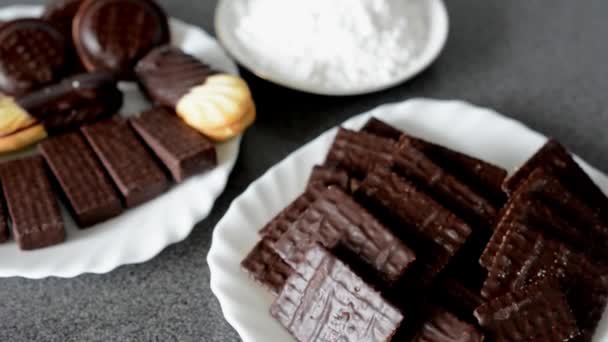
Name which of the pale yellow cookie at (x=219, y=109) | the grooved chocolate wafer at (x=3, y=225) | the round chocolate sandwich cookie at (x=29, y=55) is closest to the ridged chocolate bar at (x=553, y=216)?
the pale yellow cookie at (x=219, y=109)

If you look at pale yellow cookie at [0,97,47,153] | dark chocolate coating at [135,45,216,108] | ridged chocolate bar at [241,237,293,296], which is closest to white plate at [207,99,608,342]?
ridged chocolate bar at [241,237,293,296]

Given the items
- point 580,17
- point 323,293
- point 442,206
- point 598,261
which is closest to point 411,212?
point 442,206

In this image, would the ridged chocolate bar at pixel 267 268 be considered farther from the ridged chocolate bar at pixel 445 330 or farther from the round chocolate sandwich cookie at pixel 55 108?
the round chocolate sandwich cookie at pixel 55 108

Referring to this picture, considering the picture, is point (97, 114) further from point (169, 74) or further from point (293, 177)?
point (293, 177)

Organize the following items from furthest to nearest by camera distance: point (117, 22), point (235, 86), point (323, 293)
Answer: point (117, 22) → point (235, 86) → point (323, 293)

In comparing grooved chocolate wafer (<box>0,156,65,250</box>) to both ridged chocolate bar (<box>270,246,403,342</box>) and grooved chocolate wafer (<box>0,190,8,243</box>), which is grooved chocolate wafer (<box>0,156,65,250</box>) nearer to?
grooved chocolate wafer (<box>0,190,8,243</box>)

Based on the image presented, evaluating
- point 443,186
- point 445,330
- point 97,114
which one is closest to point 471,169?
point 443,186

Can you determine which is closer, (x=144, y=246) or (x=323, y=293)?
(x=323, y=293)

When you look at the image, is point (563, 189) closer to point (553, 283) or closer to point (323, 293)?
point (553, 283)
